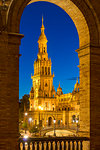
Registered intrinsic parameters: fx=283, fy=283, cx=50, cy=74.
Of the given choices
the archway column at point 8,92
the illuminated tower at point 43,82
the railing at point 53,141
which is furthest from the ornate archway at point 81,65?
the illuminated tower at point 43,82

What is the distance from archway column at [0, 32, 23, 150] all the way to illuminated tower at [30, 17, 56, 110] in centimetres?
7938

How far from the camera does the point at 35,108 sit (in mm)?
90000

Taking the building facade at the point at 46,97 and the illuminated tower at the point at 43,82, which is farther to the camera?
the illuminated tower at the point at 43,82

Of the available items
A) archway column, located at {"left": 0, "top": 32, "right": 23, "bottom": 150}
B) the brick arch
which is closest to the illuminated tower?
the brick arch

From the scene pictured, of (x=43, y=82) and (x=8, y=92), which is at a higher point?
(x=43, y=82)

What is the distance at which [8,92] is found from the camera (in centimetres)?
942

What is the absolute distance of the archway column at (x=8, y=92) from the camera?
30.3 feet

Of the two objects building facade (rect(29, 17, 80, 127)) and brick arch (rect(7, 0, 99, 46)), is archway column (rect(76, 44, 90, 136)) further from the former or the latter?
building facade (rect(29, 17, 80, 127))

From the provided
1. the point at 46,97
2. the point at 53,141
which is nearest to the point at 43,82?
the point at 46,97

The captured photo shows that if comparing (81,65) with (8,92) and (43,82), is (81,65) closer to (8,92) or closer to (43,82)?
(8,92)

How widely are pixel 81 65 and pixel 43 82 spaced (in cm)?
8078

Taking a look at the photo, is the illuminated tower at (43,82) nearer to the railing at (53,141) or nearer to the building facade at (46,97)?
the building facade at (46,97)

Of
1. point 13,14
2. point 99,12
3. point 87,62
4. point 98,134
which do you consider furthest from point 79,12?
point 98,134

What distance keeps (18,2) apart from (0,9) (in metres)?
0.76
